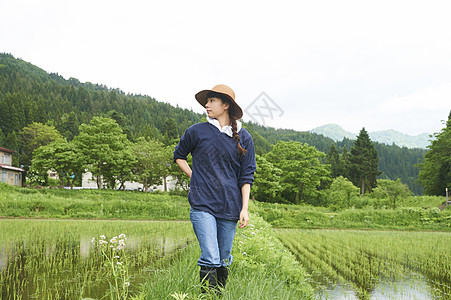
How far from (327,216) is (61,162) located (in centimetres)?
2930

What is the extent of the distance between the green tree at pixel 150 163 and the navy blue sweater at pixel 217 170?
39.0 m

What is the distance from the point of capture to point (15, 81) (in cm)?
11450

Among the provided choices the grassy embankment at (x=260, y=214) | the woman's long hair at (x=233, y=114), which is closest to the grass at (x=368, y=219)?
the grassy embankment at (x=260, y=214)

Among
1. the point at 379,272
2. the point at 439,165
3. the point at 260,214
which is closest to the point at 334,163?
the point at 439,165

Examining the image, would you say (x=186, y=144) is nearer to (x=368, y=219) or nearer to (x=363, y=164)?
(x=368, y=219)

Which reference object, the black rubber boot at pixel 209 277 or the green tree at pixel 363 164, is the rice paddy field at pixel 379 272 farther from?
Result: the green tree at pixel 363 164

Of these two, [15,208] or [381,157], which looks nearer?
[15,208]

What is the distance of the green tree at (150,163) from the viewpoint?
41.9 m

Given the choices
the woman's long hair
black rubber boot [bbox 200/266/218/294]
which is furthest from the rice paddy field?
the woman's long hair

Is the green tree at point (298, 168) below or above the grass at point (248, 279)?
above

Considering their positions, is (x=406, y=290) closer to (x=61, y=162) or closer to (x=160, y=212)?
(x=160, y=212)

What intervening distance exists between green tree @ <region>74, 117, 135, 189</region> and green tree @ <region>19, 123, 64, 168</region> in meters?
→ 19.8

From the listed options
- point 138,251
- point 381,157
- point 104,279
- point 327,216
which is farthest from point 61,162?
point 381,157

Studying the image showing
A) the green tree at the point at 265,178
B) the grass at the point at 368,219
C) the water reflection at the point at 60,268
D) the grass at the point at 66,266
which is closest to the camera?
the grass at the point at 66,266
